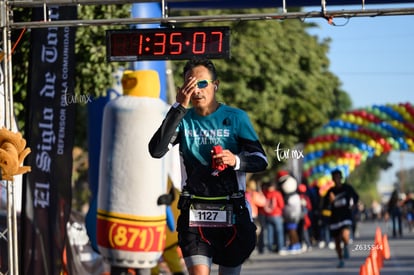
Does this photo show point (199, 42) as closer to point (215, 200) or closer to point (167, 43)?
point (167, 43)

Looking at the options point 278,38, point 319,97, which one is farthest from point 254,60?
point 319,97

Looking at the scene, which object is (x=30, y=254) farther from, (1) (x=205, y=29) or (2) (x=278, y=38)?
(2) (x=278, y=38)

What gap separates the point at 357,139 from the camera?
2664 cm

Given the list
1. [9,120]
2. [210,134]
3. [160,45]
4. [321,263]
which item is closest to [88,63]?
[9,120]

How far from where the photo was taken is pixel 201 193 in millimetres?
8203

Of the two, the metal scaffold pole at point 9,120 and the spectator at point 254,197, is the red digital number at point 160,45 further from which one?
the spectator at point 254,197

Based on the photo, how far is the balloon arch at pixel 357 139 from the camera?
24344mm

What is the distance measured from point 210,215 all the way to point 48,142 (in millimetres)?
5004

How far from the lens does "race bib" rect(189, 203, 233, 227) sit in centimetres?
815

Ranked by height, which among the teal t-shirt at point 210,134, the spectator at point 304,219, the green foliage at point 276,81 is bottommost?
the spectator at point 304,219

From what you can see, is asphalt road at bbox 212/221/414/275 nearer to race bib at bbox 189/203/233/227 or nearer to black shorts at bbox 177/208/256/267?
black shorts at bbox 177/208/256/267

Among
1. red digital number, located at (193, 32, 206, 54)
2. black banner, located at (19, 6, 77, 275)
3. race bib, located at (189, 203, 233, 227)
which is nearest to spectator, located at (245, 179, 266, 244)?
black banner, located at (19, 6, 77, 275)

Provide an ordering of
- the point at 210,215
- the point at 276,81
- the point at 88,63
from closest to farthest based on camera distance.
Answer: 1. the point at 210,215
2. the point at 88,63
3. the point at 276,81

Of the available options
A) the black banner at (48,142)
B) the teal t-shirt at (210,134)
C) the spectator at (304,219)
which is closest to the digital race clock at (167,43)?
the black banner at (48,142)
